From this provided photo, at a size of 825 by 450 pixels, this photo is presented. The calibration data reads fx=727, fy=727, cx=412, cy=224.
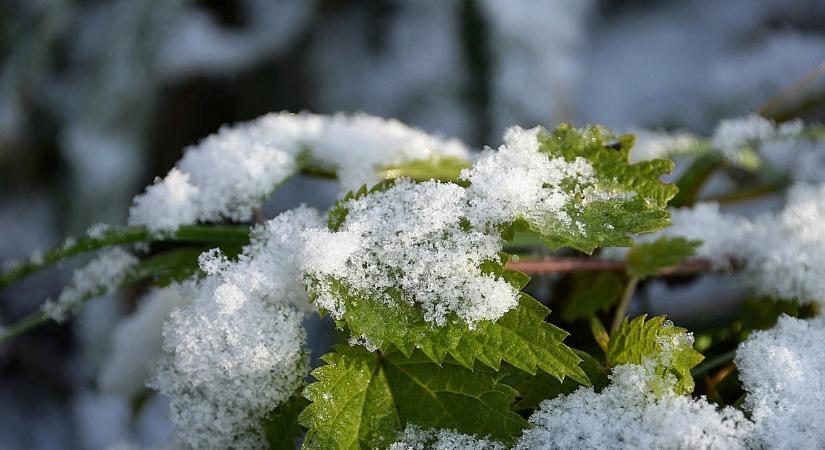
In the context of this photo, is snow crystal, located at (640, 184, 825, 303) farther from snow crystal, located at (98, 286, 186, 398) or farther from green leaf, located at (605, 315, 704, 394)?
snow crystal, located at (98, 286, 186, 398)

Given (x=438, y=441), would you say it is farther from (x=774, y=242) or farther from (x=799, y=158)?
(x=799, y=158)

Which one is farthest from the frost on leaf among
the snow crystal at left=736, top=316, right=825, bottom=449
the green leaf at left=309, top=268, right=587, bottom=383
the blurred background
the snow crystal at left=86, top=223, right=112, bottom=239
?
the blurred background

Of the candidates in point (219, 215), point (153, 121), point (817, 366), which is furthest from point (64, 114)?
point (817, 366)

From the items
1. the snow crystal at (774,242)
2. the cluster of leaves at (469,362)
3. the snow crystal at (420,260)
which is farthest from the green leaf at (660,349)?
the snow crystal at (774,242)

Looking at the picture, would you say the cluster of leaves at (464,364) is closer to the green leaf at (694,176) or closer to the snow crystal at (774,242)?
the snow crystal at (774,242)

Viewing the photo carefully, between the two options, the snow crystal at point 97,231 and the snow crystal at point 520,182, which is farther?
the snow crystal at point 97,231

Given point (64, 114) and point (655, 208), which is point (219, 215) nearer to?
point (655, 208)

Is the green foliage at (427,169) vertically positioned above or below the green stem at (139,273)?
above
